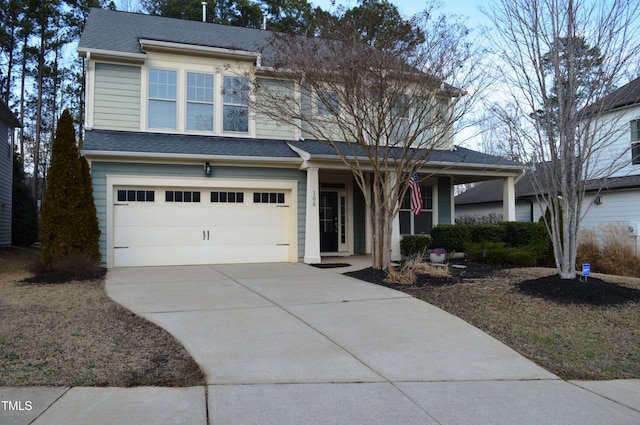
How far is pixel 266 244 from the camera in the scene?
516 inches

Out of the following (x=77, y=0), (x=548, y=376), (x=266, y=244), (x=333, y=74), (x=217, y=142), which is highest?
(x=77, y=0)

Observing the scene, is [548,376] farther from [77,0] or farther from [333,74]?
[77,0]

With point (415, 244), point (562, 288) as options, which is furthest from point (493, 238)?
point (562, 288)

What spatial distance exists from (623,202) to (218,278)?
1495 cm

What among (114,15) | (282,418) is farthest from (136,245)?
(282,418)

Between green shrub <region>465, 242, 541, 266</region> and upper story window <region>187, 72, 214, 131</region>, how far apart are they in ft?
26.5

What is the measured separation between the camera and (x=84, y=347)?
5.22 meters

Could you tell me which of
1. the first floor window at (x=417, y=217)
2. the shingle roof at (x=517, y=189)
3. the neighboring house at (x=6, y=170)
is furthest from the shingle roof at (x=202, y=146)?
the neighboring house at (x=6, y=170)

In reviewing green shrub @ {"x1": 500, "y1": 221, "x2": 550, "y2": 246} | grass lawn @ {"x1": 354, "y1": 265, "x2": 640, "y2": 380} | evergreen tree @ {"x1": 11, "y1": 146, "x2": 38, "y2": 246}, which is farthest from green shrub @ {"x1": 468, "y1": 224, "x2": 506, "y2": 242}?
evergreen tree @ {"x1": 11, "y1": 146, "x2": 38, "y2": 246}

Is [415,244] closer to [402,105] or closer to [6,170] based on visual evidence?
[402,105]

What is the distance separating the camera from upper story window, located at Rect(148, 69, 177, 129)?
12969 millimetres

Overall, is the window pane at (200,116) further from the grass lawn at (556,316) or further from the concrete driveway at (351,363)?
the grass lawn at (556,316)

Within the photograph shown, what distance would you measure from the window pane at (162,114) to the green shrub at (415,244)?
7.30 meters

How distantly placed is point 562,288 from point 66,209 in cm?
993
